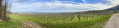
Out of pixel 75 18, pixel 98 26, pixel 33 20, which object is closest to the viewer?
pixel 98 26

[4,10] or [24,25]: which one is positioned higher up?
[4,10]

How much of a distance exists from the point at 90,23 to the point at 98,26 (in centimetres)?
125

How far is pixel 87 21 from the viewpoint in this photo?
63.6 ft

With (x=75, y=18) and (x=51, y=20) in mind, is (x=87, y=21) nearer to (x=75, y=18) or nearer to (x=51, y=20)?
(x=75, y=18)

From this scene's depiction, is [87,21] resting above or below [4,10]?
below

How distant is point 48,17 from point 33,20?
201 cm

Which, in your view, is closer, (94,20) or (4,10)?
(4,10)

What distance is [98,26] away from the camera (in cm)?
1744

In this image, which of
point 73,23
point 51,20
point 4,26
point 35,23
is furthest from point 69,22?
point 4,26

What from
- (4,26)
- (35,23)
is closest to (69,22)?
(35,23)

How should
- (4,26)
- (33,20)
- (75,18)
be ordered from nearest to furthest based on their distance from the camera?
(4,26)
(75,18)
(33,20)

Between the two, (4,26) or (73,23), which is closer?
(4,26)

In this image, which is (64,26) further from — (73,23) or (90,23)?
(90,23)

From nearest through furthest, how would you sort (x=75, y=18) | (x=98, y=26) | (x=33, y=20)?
(x=98, y=26) → (x=75, y=18) → (x=33, y=20)
